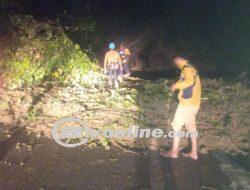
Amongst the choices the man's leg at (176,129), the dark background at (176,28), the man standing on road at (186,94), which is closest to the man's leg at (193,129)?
the man standing on road at (186,94)

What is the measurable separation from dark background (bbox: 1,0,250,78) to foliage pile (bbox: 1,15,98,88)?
4.16 meters

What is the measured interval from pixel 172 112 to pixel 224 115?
4.15 feet

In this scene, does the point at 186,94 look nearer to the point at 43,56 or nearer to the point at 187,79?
the point at 187,79

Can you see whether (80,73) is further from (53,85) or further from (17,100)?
(17,100)

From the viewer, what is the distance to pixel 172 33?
20.1 m

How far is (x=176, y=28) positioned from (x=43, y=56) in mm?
11251

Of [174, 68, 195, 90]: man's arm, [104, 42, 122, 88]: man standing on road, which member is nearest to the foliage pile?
[104, 42, 122, 88]: man standing on road

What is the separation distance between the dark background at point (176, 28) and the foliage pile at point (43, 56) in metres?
4.16

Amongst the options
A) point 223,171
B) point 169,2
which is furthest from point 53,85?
point 169,2

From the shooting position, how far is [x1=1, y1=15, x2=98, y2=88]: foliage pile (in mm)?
10336

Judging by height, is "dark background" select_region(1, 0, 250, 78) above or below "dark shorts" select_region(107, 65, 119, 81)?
above
